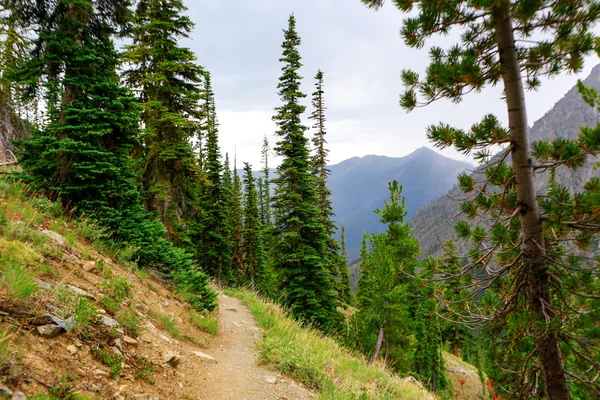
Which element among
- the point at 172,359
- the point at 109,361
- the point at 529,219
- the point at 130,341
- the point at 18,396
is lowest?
the point at 172,359

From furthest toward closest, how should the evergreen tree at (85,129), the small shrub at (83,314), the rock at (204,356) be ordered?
the evergreen tree at (85,129) < the rock at (204,356) < the small shrub at (83,314)

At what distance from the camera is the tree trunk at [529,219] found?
3.62 meters

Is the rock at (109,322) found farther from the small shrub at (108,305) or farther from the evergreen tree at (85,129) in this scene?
the evergreen tree at (85,129)

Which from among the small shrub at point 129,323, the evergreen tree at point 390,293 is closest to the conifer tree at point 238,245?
the evergreen tree at point 390,293

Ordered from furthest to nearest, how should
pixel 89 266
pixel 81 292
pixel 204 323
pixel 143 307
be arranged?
pixel 204 323
pixel 143 307
pixel 89 266
pixel 81 292

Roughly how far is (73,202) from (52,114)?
2.76 metres

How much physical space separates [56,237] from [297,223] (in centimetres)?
1303

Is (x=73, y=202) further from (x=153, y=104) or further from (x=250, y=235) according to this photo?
(x=250, y=235)

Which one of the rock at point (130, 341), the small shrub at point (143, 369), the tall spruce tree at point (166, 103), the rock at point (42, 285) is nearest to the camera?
the rock at point (42, 285)

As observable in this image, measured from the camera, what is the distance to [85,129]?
823cm

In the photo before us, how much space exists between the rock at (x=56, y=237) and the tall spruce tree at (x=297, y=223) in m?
12.3

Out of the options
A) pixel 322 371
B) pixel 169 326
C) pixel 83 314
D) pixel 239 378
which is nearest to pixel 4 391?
pixel 83 314

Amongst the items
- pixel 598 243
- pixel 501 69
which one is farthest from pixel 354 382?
pixel 501 69

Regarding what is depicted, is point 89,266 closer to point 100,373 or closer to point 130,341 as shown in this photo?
point 130,341
